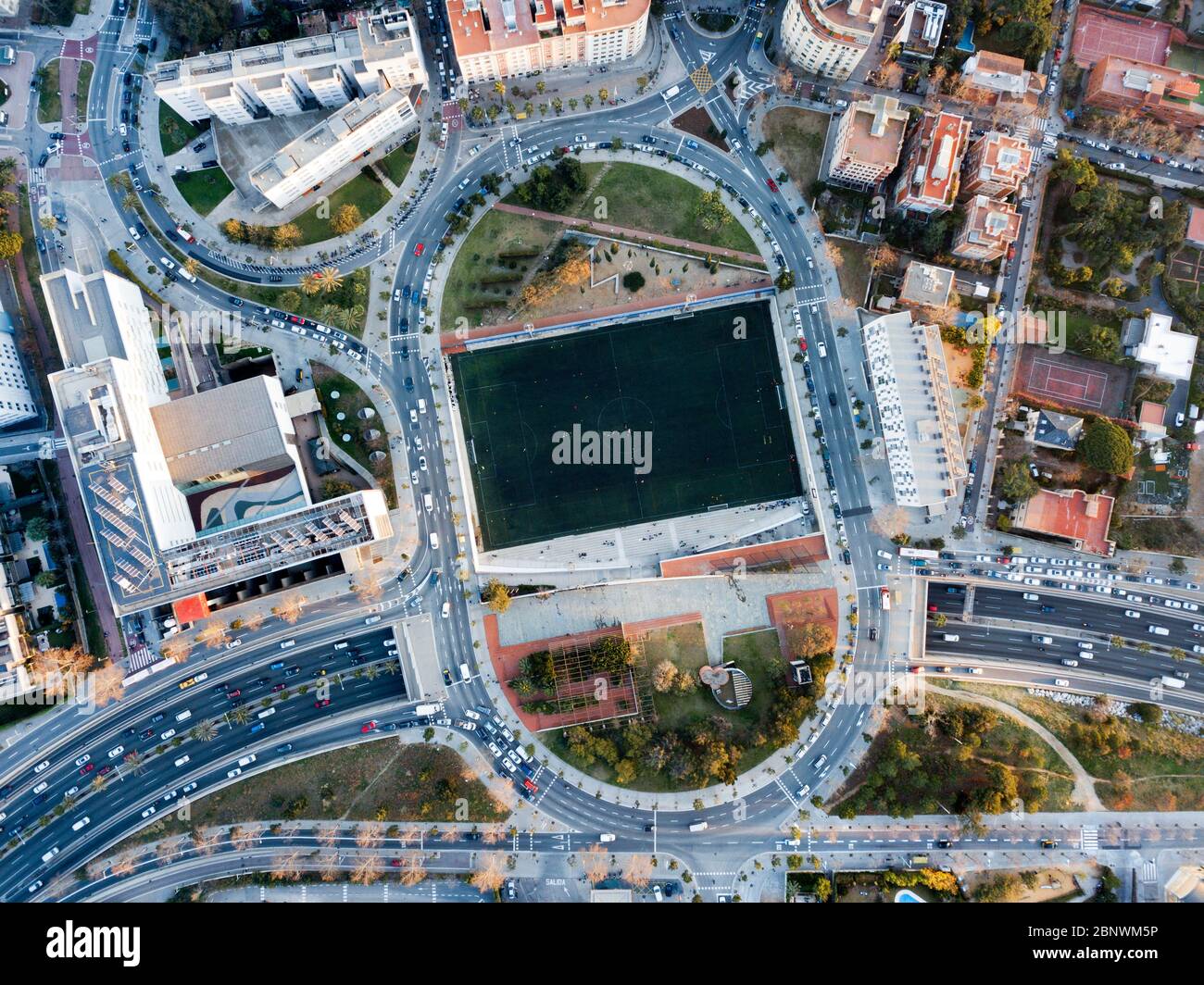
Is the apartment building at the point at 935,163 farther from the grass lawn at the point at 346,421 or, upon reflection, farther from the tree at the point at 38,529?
the tree at the point at 38,529

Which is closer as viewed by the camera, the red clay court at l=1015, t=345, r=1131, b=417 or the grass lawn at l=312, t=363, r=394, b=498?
the grass lawn at l=312, t=363, r=394, b=498

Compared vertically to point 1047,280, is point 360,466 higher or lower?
lower

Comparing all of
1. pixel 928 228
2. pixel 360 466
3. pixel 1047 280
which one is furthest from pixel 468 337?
pixel 1047 280

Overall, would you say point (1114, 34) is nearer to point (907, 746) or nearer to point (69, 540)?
point (907, 746)

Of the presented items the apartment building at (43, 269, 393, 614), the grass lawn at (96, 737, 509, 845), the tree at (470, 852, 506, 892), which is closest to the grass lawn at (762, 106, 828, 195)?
the apartment building at (43, 269, 393, 614)

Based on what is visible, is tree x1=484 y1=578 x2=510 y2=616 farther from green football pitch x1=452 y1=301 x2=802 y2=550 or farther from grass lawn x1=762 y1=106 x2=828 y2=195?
grass lawn x1=762 y1=106 x2=828 y2=195

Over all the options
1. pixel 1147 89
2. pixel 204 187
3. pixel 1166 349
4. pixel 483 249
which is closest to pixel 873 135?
pixel 1147 89

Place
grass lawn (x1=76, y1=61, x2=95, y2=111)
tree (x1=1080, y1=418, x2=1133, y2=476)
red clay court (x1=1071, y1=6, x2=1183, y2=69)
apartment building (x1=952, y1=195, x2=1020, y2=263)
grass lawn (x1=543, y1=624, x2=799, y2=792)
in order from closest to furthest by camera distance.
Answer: apartment building (x1=952, y1=195, x2=1020, y2=263) < tree (x1=1080, y1=418, x2=1133, y2=476) < grass lawn (x1=543, y1=624, x2=799, y2=792) < grass lawn (x1=76, y1=61, x2=95, y2=111) < red clay court (x1=1071, y1=6, x2=1183, y2=69)
